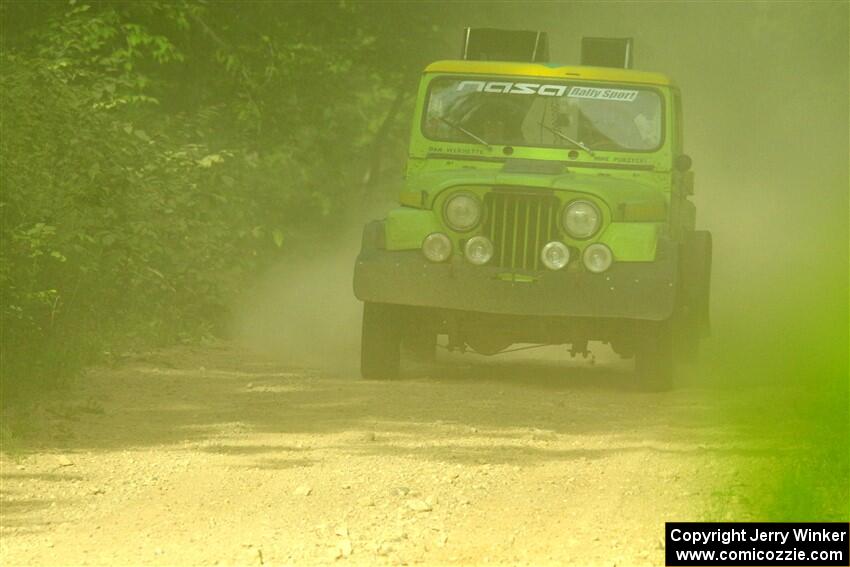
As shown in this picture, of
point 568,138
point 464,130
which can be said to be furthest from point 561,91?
point 464,130

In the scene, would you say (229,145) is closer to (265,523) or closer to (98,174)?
(98,174)

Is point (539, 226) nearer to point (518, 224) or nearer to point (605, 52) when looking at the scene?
point (518, 224)

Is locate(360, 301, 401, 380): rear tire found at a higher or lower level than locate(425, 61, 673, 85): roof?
lower

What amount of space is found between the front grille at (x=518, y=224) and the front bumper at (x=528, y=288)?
5.2 inches

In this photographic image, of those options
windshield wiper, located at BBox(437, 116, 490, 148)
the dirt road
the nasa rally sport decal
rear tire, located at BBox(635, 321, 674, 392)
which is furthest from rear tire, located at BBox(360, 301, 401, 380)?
the nasa rally sport decal

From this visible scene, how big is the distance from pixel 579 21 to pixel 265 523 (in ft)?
67.1

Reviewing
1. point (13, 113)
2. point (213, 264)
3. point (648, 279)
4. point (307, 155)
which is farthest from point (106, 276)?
point (307, 155)

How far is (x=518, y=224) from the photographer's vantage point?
39.3 feet

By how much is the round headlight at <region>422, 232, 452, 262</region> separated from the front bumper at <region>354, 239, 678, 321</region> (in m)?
0.06

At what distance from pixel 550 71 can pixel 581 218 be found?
1.63m

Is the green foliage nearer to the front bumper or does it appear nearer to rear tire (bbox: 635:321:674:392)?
the front bumper

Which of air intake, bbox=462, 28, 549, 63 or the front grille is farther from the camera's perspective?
air intake, bbox=462, 28, 549, 63

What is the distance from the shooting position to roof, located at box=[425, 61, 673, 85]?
1305 centimetres

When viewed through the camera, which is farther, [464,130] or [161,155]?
[161,155]
